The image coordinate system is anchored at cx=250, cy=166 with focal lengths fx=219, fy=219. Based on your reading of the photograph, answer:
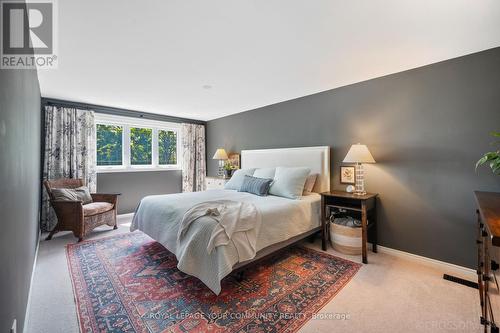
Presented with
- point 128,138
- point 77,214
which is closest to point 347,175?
point 77,214

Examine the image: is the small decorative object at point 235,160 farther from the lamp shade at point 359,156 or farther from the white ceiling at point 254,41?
the lamp shade at point 359,156

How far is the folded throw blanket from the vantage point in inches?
75.9

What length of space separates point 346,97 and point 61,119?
4.84 m

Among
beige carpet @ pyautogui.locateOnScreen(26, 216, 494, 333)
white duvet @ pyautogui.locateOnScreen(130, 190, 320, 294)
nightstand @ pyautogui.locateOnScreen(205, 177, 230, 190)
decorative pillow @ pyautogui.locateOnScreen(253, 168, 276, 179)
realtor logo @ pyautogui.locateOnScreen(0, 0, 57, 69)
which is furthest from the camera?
nightstand @ pyautogui.locateOnScreen(205, 177, 230, 190)

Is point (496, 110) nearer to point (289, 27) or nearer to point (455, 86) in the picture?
point (455, 86)

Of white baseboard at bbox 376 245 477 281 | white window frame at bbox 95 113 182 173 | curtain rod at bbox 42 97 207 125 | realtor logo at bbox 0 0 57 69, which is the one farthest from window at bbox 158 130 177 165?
white baseboard at bbox 376 245 477 281

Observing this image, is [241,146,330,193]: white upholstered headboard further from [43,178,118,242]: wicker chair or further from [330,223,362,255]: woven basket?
[43,178,118,242]: wicker chair

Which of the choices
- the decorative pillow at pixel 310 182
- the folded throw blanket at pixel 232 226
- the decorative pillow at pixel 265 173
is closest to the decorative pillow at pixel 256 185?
the decorative pillow at pixel 265 173

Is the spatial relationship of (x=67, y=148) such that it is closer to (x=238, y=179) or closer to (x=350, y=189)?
(x=238, y=179)

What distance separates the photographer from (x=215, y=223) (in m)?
1.98

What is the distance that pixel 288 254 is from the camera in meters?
2.84

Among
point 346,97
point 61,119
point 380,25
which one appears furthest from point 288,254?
point 61,119

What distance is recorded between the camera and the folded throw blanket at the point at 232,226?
6.33 ft

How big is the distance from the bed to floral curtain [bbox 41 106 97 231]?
186 centimetres
